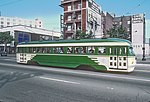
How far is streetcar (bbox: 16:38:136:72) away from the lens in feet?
48.0

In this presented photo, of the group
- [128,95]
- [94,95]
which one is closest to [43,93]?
[94,95]

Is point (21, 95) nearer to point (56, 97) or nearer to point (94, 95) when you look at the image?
point (56, 97)

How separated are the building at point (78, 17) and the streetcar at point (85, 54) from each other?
3290 centimetres

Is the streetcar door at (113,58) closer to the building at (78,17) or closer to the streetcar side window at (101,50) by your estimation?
the streetcar side window at (101,50)

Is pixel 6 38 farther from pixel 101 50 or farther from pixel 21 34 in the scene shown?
pixel 101 50

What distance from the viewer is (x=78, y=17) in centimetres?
5472

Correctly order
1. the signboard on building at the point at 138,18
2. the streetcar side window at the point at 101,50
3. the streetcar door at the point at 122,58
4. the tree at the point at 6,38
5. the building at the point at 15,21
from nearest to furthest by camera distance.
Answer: the streetcar door at the point at 122,58 < the streetcar side window at the point at 101,50 < the tree at the point at 6,38 < the signboard on building at the point at 138,18 < the building at the point at 15,21

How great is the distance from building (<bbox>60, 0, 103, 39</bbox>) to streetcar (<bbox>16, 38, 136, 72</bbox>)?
32900 millimetres

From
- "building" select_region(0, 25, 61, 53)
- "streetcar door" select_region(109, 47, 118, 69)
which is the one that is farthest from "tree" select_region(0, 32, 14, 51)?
"streetcar door" select_region(109, 47, 118, 69)

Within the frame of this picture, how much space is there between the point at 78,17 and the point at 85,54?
1557 inches

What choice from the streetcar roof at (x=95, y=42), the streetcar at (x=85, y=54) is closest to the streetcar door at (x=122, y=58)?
the streetcar at (x=85, y=54)

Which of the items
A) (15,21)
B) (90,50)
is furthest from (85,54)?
(15,21)

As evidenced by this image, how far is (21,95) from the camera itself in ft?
24.4

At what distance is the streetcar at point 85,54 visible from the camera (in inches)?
575
